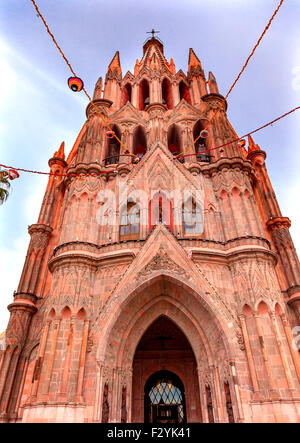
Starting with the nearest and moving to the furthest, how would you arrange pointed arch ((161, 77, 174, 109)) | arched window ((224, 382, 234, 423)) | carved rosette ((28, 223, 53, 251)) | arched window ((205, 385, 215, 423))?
arched window ((224, 382, 234, 423)) < arched window ((205, 385, 215, 423)) < carved rosette ((28, 223, 53, 251)) < pointed arch ((161, 77, 174, 109))

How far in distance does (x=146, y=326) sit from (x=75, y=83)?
1152 centimetres

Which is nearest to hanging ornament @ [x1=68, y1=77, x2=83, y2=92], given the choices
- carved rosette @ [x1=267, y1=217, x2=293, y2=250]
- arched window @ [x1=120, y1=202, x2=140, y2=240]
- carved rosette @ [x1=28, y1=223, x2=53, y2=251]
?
arched window @ [x1=120, y1=202, x2=140, y2=240]

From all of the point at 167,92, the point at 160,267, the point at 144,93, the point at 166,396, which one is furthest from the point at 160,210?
the point at 144,93

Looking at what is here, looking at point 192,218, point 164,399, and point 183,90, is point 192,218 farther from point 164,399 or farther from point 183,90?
point 183,90

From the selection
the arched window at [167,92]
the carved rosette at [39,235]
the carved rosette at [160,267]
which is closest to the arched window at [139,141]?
the arched window at [167,92]

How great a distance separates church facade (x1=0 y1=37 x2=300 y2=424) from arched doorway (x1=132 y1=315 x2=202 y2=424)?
0.23 feet

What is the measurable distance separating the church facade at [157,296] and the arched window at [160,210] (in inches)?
2.7

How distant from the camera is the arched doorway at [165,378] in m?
17.0

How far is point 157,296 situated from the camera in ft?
49.3

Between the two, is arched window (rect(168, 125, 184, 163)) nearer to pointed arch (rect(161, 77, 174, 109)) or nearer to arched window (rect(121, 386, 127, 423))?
pointed arch (rect(161, 77, 174, 109))

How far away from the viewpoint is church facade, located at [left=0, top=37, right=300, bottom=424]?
12289 mm

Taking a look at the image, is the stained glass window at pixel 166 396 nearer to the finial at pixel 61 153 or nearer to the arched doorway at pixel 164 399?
the arched doorway at pixel 164 399
